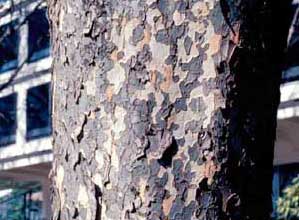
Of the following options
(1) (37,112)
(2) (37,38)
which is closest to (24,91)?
(1) (37,112)

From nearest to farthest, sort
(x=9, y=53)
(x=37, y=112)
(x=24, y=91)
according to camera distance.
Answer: (x=37, y=112), (x=24, y=91), (x=9, y=53)

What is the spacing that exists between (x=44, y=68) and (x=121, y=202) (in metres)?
11.8

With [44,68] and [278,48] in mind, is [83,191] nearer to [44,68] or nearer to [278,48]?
[278,48]

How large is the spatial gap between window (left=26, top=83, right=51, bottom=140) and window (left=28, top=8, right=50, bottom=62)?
46cm

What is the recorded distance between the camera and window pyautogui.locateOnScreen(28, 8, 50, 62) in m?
12.7

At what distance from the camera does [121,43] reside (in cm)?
128

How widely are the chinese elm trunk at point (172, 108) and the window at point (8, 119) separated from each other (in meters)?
12.2

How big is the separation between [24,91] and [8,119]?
1.80 feet

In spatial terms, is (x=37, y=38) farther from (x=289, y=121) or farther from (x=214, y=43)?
(x=214, y=43)

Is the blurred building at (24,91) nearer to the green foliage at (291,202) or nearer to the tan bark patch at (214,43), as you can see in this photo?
the green foliage at (291,202)

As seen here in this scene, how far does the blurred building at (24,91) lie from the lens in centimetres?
1265

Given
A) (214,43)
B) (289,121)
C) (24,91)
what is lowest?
(289,121)

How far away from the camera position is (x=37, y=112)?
13039mm

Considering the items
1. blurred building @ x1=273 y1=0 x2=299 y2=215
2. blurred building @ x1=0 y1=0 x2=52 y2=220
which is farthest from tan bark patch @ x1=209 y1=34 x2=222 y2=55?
blurred building @ x1=0 y1=0 x2=52 y2=220
